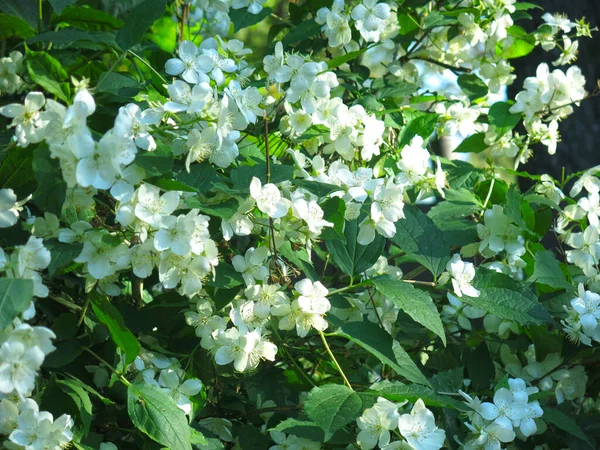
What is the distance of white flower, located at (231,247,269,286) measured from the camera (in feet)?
4.53

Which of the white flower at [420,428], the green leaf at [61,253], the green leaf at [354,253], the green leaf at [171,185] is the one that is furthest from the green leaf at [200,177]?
the white flower at [420,428]

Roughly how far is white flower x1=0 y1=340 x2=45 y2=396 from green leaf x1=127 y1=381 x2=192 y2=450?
0.81ft

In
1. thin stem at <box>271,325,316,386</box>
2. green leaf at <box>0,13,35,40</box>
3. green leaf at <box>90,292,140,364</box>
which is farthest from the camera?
green leaf at <box>0,13,35,40</box>

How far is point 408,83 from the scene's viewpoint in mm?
2039

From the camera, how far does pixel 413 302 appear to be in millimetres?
1336

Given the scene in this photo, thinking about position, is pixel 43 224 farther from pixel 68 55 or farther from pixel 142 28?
pixel 68 55

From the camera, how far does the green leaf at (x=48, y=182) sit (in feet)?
3.58

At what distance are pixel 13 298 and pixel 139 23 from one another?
0.62 m

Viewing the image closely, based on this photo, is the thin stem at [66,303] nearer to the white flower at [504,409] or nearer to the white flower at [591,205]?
the white flower at [504,409]

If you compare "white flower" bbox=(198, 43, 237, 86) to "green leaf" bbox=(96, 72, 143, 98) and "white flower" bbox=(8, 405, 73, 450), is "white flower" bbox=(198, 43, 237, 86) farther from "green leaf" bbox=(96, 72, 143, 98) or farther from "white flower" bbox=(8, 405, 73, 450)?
"white flower" bbox=(8, 405, 73, 450)

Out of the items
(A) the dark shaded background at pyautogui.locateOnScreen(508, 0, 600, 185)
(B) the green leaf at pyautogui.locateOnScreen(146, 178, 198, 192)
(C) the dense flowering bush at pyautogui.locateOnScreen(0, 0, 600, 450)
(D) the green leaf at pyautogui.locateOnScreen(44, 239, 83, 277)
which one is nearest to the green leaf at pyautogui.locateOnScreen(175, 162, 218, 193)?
(C) the dense flowering bush at pyautogui.locateOnScreen(0, 0, 600, 450)

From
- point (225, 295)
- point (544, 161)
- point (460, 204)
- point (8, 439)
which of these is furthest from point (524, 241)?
point (544, 161)

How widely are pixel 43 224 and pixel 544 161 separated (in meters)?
2.41

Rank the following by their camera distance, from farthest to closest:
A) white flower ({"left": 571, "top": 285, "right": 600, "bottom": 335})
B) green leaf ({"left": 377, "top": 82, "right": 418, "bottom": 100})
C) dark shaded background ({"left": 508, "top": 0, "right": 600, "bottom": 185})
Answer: dark shaded background ({"left": 508, "top": 0, "right": 600, "bottom": 185}) → green leaf ({"left": 377, "top": 82, "right": 418, "bottom": 100}) → white flower ({"left": 571, "top": 285, "right": 600, "bottom": 335})
